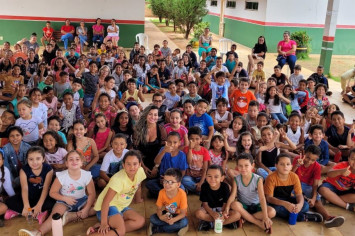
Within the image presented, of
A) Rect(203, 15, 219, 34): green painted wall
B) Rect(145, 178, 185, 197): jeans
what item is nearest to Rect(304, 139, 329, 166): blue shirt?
Rect(145, 178, 185, 197): jeans

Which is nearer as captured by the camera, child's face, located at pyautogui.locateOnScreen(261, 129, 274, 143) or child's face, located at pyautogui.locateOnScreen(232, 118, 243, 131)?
child's face, located at pyautogui.locateOnScreen(261, 129, 274, 143)

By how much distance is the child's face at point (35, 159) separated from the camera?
3322 millimetres

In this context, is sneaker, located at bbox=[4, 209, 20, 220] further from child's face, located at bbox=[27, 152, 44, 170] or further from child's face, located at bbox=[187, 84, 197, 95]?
child's face, located at bbox=[187, 84, 197, 95]

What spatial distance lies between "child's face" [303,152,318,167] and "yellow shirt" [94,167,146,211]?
67.8 inches

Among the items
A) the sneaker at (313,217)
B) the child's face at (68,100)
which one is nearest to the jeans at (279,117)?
the sneaker at (313,217)

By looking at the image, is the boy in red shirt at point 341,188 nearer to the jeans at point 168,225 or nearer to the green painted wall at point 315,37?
the jeans at point 168,225

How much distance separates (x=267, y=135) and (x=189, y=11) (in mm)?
15532

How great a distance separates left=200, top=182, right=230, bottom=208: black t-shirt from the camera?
10.7 ft

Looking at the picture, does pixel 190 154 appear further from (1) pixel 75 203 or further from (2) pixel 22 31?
(2) pixel 22 31

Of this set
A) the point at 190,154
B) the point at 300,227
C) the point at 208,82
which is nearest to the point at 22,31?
the point at 208,82

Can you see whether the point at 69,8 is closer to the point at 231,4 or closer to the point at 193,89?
the point at 231,4

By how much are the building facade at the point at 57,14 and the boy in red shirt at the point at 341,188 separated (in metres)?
11.4

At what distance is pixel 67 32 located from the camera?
12914 mm

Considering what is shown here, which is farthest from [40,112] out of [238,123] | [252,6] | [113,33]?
[252,6]
